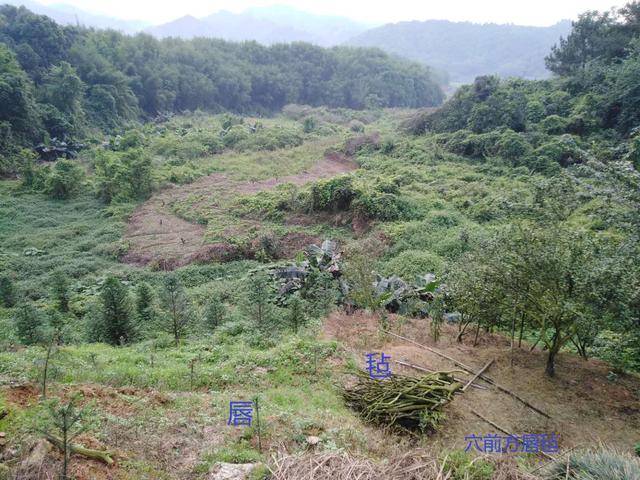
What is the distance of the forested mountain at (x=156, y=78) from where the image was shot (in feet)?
99.5

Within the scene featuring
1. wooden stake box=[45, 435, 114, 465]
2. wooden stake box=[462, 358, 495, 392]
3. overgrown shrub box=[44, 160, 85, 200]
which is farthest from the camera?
overgrown shrub box=[44, 160, 85, 200]

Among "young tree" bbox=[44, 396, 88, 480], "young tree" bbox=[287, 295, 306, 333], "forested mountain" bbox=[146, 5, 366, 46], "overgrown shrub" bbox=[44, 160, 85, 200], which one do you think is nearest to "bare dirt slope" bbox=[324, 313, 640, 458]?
"young tree" bbox=[287, 295, 306, 333]

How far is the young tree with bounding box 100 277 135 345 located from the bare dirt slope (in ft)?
13.2

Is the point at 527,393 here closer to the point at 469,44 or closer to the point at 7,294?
the point at 7,294

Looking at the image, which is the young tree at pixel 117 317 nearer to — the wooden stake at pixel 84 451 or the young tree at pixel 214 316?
the young tree at pixel 214 316

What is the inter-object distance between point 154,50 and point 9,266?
4143cm

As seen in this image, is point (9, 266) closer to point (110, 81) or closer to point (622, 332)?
point (622, 332)

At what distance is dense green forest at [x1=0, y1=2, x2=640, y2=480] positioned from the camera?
4.30m

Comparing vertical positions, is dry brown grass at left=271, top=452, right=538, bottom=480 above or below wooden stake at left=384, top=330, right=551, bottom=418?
above

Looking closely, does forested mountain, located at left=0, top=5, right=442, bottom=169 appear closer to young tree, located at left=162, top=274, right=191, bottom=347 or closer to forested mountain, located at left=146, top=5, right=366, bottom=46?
young tree, located at left=162, top=274, right=191, bottom=347

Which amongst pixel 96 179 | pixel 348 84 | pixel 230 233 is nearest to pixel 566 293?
pixel 230 233

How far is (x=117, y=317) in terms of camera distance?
858 cm

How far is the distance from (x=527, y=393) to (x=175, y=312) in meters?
6.34

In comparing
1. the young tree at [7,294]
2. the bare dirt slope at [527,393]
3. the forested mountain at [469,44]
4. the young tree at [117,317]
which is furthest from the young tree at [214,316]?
the forested mountain at [469,44]
